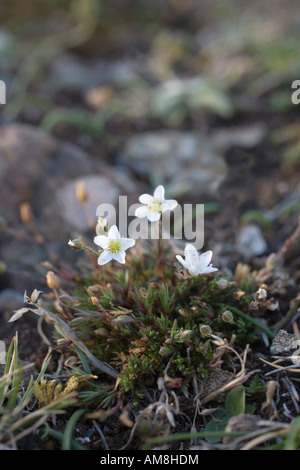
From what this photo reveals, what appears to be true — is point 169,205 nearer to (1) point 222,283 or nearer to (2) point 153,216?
(2) point 153,216

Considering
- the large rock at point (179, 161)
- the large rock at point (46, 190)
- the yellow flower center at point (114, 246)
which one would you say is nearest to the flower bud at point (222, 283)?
the yellow flower center at point (114, 246)

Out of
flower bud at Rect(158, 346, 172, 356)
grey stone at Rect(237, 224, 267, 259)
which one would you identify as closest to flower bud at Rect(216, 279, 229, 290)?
flower bud at Rect(158, 346, 172, 356)

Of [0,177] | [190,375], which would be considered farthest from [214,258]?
[0,177]

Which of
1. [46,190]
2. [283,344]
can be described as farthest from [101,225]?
[46,190]

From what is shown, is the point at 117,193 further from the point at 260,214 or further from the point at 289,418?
the point at 289,418

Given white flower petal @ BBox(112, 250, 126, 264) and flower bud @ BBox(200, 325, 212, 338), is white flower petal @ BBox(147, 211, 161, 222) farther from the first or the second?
flower bud @ BBox(200, 325, 212, 338)

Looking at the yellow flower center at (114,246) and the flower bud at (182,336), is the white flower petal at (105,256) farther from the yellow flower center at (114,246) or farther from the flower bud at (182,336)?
the flower bud at (182,336)

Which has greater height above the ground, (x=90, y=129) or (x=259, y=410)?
(x=90, y=129)
